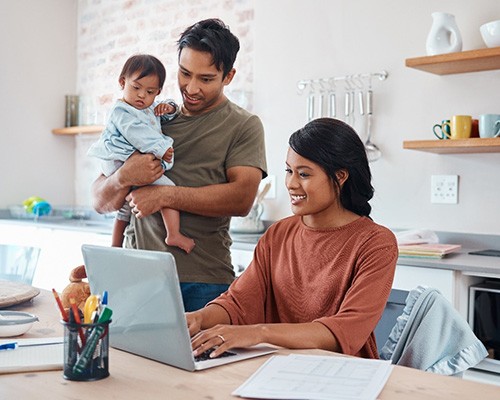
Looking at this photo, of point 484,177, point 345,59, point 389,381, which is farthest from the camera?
point 345,59

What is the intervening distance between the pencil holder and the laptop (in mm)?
103

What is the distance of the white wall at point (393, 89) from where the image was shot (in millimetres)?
2887

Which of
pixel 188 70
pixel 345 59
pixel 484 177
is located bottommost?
pixel 484 177

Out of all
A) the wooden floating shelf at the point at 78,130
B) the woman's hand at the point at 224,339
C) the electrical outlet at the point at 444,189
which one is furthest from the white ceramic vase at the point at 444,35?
the wooden floating shelf at the point at 78,130

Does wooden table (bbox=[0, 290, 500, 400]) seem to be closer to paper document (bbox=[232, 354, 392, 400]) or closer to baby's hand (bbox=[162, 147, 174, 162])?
paper document (bbox=[232, 354, 392, 400])

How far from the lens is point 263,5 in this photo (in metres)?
3.64

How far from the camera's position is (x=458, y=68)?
2.85 meters

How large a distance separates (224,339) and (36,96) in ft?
12.4

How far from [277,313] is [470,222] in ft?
4.89

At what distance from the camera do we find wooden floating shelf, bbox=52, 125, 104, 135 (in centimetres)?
441

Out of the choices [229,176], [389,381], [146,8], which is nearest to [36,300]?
[229,176]

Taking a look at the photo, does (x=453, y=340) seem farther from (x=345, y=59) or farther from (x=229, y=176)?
(x=345, y=59)

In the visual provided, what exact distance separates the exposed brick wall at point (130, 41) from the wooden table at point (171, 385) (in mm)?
2619

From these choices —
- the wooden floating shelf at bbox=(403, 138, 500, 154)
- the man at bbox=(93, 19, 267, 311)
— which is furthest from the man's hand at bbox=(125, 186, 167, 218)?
the wooden floating shelf at bbox=(403, 138, 500, 154)
